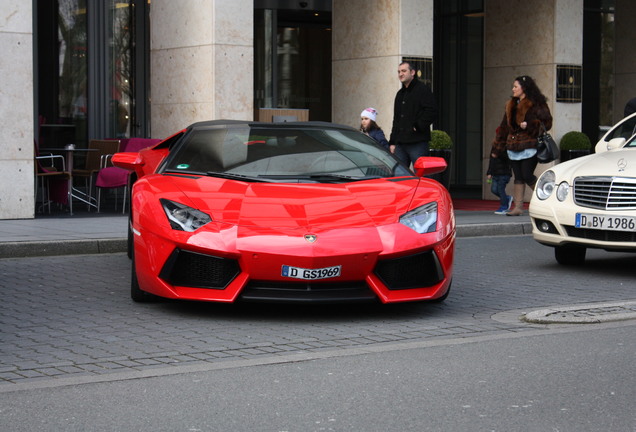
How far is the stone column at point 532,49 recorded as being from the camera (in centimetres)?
1894

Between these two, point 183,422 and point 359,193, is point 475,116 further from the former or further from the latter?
point 183,422

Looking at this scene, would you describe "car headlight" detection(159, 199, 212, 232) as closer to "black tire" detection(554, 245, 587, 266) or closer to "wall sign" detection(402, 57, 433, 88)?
"black tire" detection(554, 245, 587, 266)

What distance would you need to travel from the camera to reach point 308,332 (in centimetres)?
705

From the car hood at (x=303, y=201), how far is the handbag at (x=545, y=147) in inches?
302

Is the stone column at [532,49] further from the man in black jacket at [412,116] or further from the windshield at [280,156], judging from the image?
the windshield at [280,156]

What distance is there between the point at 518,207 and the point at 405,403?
11.2 metres

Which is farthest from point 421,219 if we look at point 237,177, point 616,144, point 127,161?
point 616,144

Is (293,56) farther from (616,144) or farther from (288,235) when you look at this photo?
(288,235)

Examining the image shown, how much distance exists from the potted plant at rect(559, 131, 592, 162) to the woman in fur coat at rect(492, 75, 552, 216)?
9.00 feet

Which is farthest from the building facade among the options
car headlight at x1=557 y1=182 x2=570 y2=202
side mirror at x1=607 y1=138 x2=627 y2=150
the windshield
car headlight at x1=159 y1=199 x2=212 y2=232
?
car headlight at x1=159 y1=199 x2=212 y2=232

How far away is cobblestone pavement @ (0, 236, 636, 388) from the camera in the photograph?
6285mm

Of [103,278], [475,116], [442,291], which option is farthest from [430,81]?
[442,291]

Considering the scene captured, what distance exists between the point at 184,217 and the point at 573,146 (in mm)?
12121

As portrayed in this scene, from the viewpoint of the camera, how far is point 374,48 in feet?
58.7
